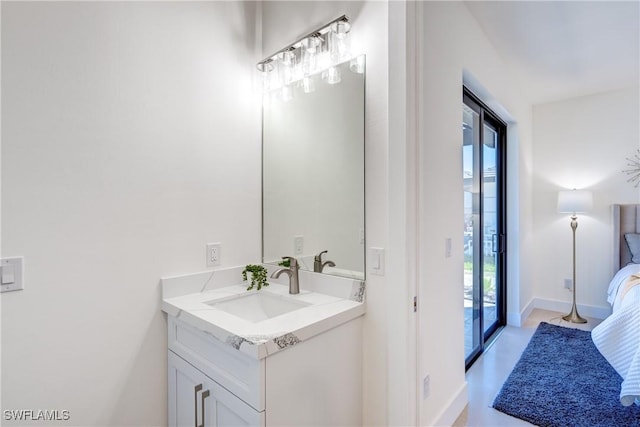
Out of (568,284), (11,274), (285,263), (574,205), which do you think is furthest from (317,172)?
(568,284)

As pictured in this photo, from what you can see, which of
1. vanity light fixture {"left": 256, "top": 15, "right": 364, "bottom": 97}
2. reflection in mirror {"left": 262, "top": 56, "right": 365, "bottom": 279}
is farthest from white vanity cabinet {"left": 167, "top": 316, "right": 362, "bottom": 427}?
vanity light fixture {"left": 256, "top": 15, "right": 364, "bottom": 97}

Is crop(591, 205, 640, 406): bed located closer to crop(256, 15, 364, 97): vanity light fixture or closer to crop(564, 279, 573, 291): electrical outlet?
crop(564, 279, 573, 291): electrical outlet

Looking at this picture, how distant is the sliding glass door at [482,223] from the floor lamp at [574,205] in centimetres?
73

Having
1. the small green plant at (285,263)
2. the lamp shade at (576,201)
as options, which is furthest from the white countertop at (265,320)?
the lamp shade at (576,201)

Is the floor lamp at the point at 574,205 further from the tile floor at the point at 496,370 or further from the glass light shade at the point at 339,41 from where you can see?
the glass light shade at the point at 339,41

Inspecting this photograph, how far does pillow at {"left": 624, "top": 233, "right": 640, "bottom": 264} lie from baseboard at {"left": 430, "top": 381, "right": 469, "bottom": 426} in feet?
8.78

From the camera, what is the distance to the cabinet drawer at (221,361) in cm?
110

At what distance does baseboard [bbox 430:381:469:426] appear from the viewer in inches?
68.4

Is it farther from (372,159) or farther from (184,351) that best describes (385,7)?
(184,351)

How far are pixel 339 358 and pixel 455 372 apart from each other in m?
0.95

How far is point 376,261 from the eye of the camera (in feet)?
4.84

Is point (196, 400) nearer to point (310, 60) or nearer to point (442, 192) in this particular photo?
point (442, 192)

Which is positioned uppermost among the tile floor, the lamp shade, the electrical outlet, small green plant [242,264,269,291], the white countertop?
the lamp shade

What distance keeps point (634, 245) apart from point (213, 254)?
412cm
